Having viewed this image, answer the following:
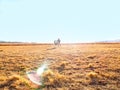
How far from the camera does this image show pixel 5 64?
30.4m

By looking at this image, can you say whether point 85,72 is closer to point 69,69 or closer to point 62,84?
point 69,69

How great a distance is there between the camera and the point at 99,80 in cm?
2377

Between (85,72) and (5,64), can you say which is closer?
(85,72)

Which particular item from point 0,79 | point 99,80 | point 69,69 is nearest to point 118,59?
point 69,69

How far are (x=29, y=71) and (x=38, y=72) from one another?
1187 mm

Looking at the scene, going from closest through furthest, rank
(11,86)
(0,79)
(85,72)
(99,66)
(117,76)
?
1. (11,86)
2. (0,79)
3. (117,76)
4. (85,72)
5. (99,66)

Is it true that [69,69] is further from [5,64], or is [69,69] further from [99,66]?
[5,64]

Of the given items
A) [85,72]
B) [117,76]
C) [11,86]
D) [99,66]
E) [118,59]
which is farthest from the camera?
[118,59]

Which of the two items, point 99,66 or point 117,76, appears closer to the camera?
point 117,76

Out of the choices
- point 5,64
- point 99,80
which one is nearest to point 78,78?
point 99,80

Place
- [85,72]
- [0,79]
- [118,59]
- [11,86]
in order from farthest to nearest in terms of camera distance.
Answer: [118,59] < [85,72] < [0,79] < [11,86]

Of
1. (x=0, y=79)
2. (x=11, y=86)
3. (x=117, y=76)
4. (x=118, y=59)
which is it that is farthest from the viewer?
(x=118, y=59)

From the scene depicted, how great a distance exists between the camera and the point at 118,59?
32.8 metres

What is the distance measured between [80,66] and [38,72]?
511 cm
